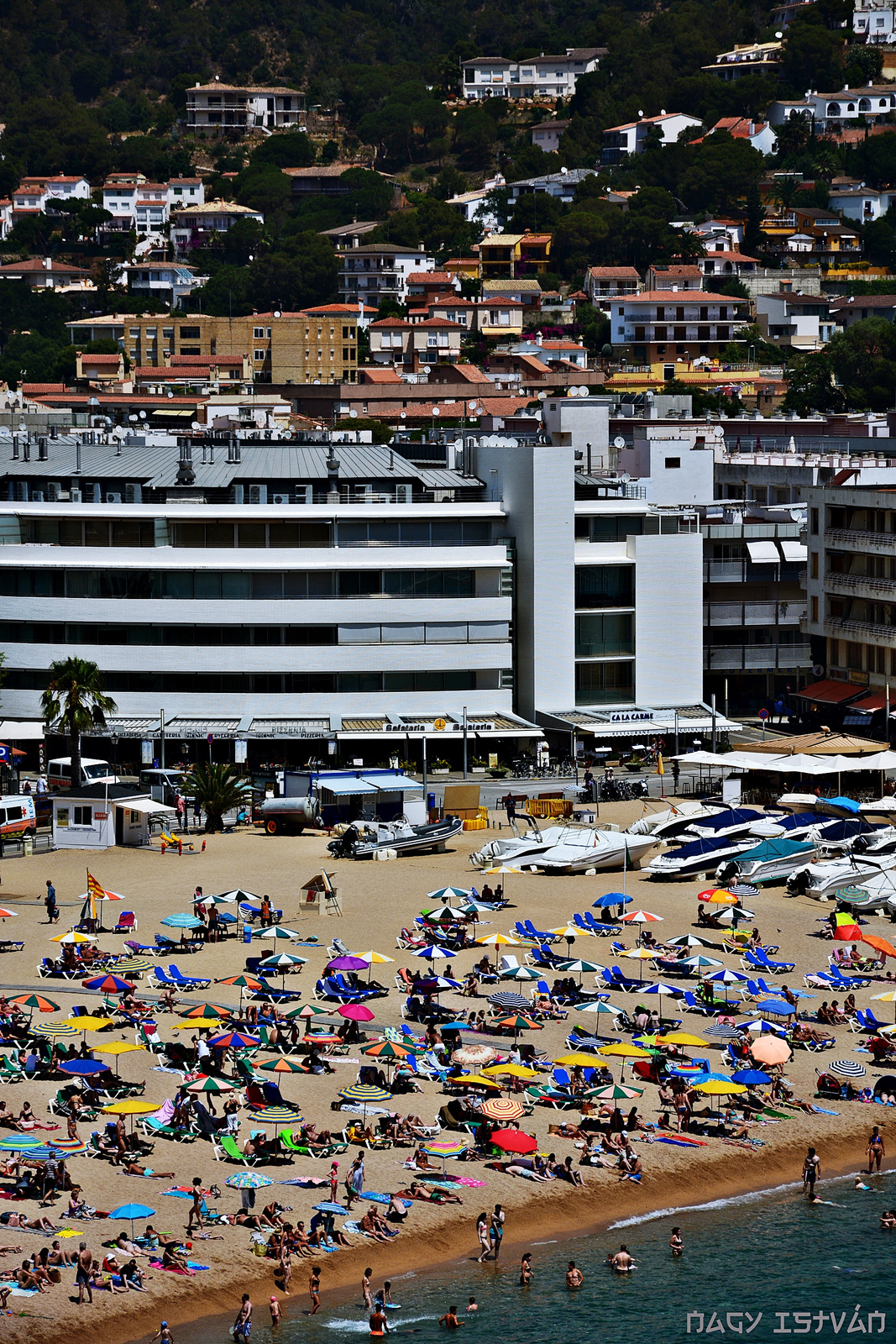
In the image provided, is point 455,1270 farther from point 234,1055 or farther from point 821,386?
point 821,386

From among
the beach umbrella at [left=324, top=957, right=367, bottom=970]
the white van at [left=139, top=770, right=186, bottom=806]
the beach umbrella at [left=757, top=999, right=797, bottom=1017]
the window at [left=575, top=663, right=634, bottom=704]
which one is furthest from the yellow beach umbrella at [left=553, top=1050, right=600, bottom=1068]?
the window at [left=575, top=663, right=634, bottom=704]

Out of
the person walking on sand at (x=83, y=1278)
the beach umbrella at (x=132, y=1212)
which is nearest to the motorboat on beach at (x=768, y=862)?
the beach umbrella at (x=132, y=1212)

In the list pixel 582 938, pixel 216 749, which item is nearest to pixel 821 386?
pixel 216 749

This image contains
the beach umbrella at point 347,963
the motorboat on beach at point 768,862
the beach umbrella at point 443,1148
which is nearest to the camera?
the beach umbrella at point 443,1148

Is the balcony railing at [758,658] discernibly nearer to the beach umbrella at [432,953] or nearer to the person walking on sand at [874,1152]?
the beach umbrella at [432,953]

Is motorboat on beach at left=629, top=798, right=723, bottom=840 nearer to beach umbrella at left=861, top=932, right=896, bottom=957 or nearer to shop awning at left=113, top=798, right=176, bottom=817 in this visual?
beach umbrella at left=861, top=932, right=896, bottom=957

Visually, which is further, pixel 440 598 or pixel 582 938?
pixel 440 598
